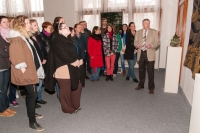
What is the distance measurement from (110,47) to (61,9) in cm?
308

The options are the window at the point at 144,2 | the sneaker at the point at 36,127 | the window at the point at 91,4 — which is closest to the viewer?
the sneaker at the point at 36,127

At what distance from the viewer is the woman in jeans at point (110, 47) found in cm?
480

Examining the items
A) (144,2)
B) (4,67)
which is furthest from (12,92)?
(144,2)

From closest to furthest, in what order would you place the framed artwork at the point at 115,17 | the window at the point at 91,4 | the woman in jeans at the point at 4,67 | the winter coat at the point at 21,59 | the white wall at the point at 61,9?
the winter coat at the point at 21,59, the woman in jeans at the point at 4,67, the framed artwork at the point at 115,17, the window at the point at 91,4, the white wall at the point at 61,9

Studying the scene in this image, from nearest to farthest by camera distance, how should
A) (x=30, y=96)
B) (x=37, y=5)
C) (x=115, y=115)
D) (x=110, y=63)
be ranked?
(x=30, y=96) → (x=115, y=115) → (x=110, y=63) → (x=37, y=5)

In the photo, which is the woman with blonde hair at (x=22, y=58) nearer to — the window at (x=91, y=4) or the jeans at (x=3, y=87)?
the jeans at (x=3, y=87)

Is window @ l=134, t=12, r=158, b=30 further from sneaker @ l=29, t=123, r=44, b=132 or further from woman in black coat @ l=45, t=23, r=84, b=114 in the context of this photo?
sneaker @ l=29, t=123, r=44, b=132

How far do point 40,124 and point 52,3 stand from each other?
5364 mm

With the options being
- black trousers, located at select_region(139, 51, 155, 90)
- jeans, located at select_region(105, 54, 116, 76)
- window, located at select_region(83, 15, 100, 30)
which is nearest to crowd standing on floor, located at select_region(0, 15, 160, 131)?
black trousers, located at select_region(139, 51, 155, 90)

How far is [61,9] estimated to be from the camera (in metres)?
6.81

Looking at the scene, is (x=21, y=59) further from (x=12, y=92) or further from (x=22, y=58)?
(x=12, y=92)

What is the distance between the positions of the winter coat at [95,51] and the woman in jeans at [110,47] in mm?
159

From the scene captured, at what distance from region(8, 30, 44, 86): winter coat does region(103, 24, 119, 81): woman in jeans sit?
8.71 feet

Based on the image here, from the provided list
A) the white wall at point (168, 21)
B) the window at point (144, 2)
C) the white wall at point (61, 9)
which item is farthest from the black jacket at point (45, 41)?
the white wall at point (168, 21)
